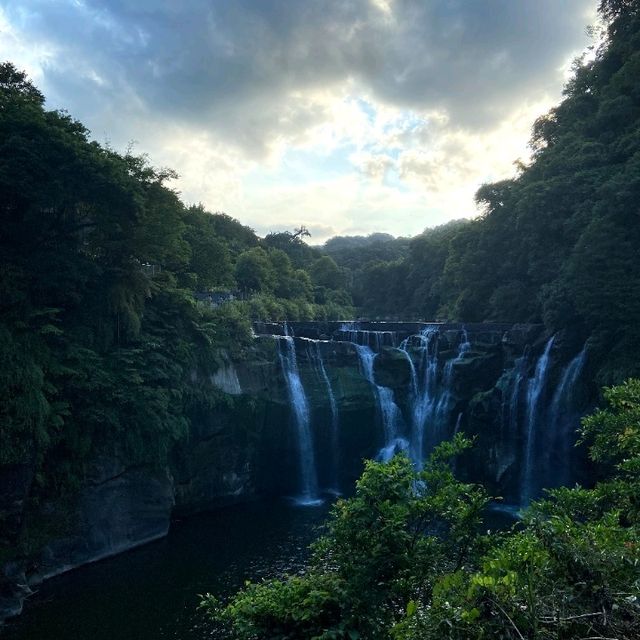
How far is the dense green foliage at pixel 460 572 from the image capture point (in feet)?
15.9

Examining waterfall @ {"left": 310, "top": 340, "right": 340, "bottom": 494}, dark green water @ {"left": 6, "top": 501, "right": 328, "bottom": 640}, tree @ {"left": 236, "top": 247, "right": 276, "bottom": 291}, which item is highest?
tree @ {"left": 236, "top": 247, "right": 276, "bottom": 291}

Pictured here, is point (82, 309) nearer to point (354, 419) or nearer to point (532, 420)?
point (354, 419)

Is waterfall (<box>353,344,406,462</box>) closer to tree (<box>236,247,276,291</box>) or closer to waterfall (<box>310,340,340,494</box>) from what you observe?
waterfall (<box>310,340,340,494</box>)

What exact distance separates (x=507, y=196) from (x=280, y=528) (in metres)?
28.5

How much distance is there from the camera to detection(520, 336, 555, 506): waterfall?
27.5 meters

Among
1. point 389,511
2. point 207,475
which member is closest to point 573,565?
point 389,511

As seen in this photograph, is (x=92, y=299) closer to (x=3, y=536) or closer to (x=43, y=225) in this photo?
(x=43, y=225)

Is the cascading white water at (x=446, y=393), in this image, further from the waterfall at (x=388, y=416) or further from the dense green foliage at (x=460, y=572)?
the dense green foliage at (x=460, y=572)

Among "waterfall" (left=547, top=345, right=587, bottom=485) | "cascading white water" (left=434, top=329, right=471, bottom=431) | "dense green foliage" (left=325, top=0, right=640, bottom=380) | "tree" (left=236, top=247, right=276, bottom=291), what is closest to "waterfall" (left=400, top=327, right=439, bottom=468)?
"cascading white water" (left=434, top=329, right=471, bottom=431)

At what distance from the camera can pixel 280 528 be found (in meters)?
23.8

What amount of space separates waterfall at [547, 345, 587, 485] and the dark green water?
13.3m

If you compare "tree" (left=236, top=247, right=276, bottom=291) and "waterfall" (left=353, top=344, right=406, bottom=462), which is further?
"tree" (left=236, top=247, right=276, bottom=291)

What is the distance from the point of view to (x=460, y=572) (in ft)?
19.2

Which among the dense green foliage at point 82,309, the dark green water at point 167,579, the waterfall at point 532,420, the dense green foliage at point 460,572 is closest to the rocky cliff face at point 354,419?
the waterfall at point 532,420
